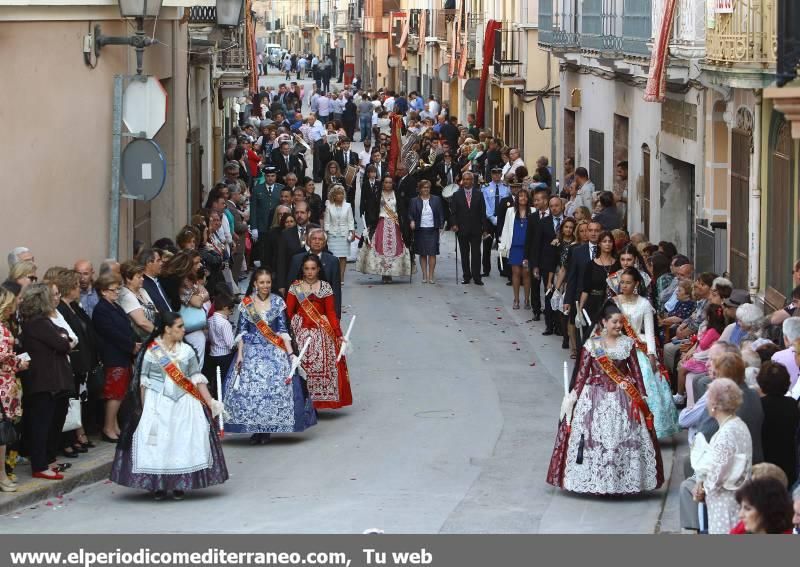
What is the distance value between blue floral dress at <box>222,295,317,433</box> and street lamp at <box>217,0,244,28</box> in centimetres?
858

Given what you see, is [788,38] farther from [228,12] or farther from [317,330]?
[228,12]

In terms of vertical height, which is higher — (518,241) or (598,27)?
(598,27)

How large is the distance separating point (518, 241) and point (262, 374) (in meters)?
8.43

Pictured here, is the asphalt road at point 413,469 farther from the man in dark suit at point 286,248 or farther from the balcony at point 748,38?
the balcony at point 748,38

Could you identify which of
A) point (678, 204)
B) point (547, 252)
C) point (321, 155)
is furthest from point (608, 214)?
point (321, 155)

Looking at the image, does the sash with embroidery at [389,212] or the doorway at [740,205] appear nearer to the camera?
the doorway at [740,205]

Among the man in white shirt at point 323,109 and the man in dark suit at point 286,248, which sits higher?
the man in white shirt at point 323,109

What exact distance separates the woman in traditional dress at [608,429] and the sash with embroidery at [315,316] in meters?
3.59

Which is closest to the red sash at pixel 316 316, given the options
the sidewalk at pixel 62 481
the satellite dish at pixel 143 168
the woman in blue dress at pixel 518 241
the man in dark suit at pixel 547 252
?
the satellite dish at pixel 143 168

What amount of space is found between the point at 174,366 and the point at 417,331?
28.5 ft

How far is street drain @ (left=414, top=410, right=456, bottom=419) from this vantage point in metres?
15.9

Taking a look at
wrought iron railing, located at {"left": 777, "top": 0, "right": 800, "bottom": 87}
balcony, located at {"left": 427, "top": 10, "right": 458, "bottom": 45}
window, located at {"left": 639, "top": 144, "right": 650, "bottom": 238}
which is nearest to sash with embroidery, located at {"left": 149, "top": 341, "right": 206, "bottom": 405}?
wrought iron railing, located at {"left": 777, "top": 0, "right": 800, "bottom": 87}

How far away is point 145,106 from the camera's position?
16.6 m

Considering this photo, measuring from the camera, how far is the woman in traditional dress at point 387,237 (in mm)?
24828
